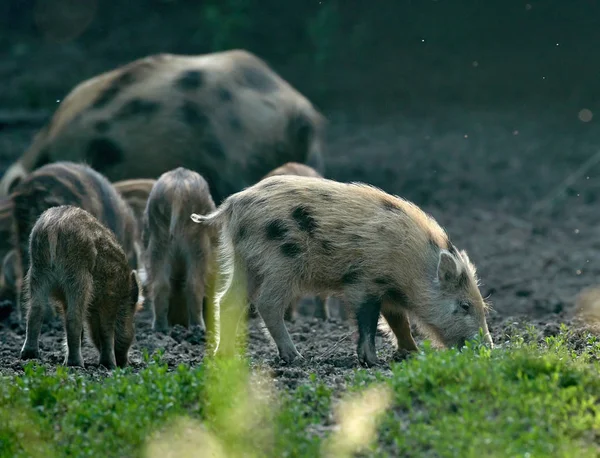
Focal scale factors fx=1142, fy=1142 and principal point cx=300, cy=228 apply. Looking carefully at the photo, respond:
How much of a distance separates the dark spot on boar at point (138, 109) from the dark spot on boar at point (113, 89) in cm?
24

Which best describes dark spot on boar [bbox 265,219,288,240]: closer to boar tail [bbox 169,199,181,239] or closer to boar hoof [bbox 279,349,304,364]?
boar hoof [bbox 279,349,304,364]

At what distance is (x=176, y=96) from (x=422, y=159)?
503cm

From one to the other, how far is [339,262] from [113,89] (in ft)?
16.9

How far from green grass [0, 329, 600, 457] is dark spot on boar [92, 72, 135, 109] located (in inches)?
230

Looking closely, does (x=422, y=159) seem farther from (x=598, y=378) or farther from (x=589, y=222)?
(x=598, y=378)

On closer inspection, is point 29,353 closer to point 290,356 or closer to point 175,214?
point 290,356

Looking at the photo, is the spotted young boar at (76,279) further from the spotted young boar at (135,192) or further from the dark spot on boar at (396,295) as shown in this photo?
the spotted young boar at (135,192)

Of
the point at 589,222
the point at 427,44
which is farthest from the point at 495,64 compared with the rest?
the point at 589,222

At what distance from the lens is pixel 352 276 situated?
7309mm

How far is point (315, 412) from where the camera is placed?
5590 mm

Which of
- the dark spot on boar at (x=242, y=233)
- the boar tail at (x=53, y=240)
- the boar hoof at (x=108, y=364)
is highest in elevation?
the dark spot on boar at (x=242, y=233)

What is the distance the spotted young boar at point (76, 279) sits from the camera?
23.5 ft

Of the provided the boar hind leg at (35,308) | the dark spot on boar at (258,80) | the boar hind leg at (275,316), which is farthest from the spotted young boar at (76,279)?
the dark spot on boar at (258,80)

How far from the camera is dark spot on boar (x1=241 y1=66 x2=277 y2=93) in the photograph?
1202 centimetres
